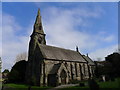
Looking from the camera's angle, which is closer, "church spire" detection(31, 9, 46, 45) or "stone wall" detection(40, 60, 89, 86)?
"stone wall" detection(40, 60, 89, 86)

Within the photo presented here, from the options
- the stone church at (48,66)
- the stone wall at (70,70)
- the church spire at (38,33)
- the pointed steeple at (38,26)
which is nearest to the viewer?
the stone church at (48,66)

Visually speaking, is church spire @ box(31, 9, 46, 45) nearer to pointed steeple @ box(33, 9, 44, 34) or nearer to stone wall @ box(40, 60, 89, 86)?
pointed steeple @ box(33, 9, 44, 34)

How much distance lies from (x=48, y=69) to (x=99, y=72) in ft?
81.0

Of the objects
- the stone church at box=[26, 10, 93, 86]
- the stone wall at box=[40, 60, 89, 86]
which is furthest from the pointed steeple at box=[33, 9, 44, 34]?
the stone wall at box=[40, 60, 89, 86]

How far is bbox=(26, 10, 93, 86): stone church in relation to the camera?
29.5m

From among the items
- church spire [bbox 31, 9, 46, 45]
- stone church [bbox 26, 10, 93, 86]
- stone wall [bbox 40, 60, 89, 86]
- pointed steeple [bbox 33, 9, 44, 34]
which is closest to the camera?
stone church [bbox 26, 10, 93, 86]

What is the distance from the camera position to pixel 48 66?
3144 cm

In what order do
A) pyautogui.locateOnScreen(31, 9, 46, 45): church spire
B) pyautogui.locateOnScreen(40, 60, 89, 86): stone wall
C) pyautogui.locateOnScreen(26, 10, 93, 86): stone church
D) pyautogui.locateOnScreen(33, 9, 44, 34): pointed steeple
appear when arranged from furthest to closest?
pyautogui.locateOnScreen(33, 9, 44, 34): pointed steeple, pyautogui.locateOnScreen(31, 9, 46, 45): church spire, pyautogui.locateOnScreen(40, 60, 89, 86): stone wall, pyautogui.locateOnScreen(26, 10, 93, 86): stone church

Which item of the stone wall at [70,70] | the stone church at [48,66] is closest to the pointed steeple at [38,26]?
the stone church at [48,66]

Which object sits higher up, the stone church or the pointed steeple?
the pointed steeple

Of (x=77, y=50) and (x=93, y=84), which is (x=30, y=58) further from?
(x=93, y=84)

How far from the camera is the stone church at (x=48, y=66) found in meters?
29.5

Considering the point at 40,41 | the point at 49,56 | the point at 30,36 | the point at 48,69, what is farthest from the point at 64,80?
the point at 30,36

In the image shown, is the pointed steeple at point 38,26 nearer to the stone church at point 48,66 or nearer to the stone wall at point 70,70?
the stone church at point 48,66
